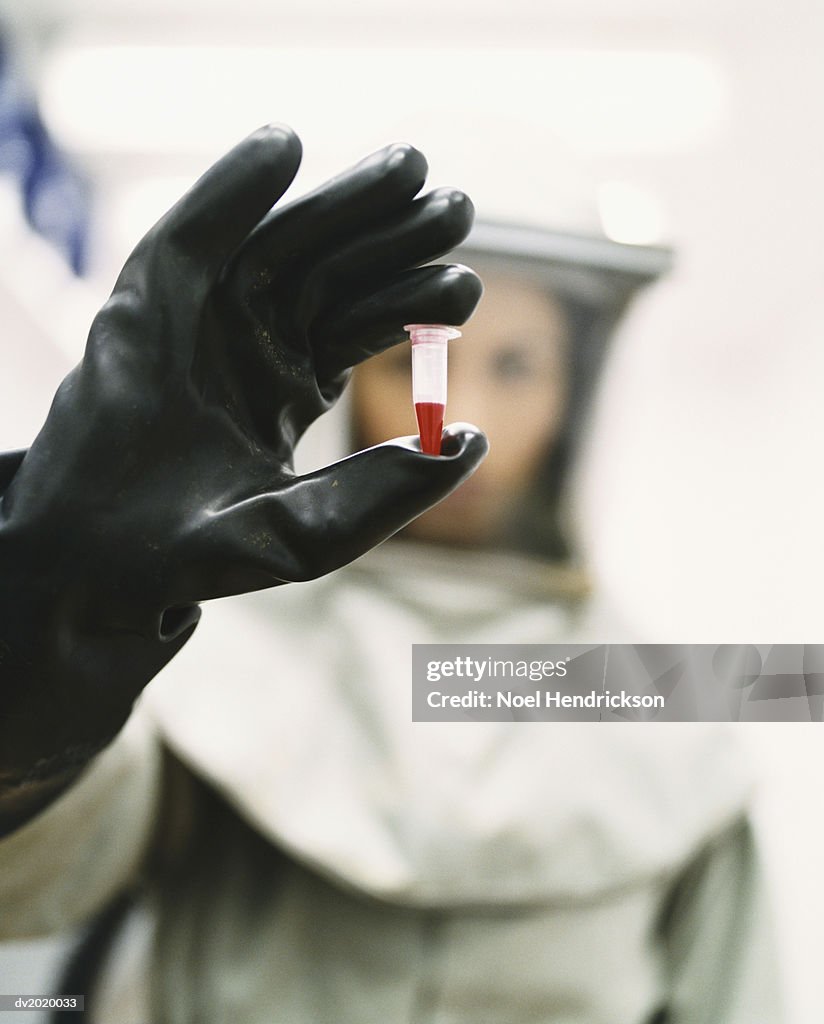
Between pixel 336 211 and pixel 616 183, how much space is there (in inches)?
28.7

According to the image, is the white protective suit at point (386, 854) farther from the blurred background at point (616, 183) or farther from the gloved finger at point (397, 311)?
the gloved finger at point (397, 311)

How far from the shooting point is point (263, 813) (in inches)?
27.7

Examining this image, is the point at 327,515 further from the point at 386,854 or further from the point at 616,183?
the point at 616,183

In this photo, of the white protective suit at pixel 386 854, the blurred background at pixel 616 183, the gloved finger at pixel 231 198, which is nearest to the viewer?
the gloved finger at pixel 231 198

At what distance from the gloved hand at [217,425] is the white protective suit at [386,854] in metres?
0.37

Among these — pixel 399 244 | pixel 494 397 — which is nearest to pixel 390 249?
pixel 399 244

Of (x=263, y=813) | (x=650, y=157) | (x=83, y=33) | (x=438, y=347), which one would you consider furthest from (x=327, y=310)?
(x=83, y=33)

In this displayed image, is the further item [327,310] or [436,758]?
[436,758]

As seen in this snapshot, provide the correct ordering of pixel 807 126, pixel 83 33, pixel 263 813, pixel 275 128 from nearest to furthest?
pixel 275 128, pixel 263 813, pixel 807 126, pixel 83 33

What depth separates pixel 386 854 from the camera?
705 millimetres

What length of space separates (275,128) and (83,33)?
36.0 inches

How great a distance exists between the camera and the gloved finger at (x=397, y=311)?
0.99 ft

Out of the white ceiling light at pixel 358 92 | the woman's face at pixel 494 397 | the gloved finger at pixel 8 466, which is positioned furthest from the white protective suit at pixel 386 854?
the white ceiling light at pixel 358 92

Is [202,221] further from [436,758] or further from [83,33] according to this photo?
[83,33]
